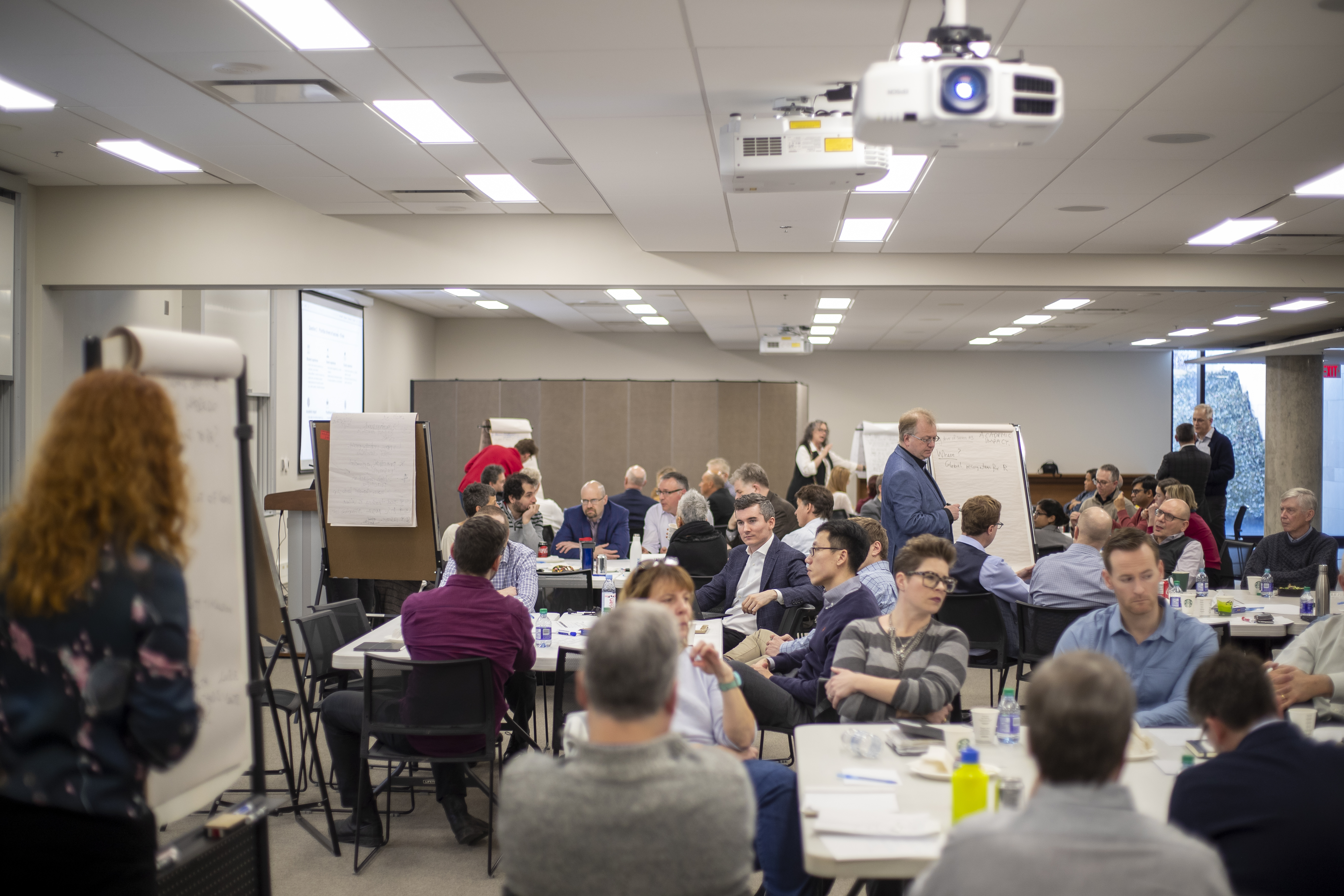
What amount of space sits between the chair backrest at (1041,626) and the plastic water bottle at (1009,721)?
1981mm

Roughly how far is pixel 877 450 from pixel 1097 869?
33.9 feet

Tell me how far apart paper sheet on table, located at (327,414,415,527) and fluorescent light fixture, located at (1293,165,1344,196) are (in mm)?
5394

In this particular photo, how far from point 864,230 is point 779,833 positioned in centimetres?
511

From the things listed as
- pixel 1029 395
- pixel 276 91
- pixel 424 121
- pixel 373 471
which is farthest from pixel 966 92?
pixel 1029 395

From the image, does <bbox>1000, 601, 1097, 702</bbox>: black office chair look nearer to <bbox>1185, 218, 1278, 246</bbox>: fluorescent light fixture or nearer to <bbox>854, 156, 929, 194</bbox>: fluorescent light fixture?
<bbox>854, 156, 929, 194</bbox>: fluorescent light fixture

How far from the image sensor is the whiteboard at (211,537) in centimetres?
217

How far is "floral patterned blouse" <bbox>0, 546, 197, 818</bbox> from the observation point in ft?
5.73

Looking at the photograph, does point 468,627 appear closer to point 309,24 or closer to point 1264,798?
point 309,24

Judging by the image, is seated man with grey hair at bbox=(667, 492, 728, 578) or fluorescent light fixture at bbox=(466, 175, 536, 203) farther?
fluorescent light fixture at bbox=(466, 175, 536, 203)

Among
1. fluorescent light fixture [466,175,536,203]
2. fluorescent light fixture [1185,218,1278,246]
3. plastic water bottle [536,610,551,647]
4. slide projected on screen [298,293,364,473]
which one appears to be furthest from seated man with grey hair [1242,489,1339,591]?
slide projected on screen [298,293,364,473]

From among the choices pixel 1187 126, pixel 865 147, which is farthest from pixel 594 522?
pixel 1187 126

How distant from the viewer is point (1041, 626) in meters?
4.80

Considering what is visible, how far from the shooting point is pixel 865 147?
396 cm

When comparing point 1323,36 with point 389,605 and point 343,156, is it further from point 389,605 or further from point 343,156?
point 389,605
